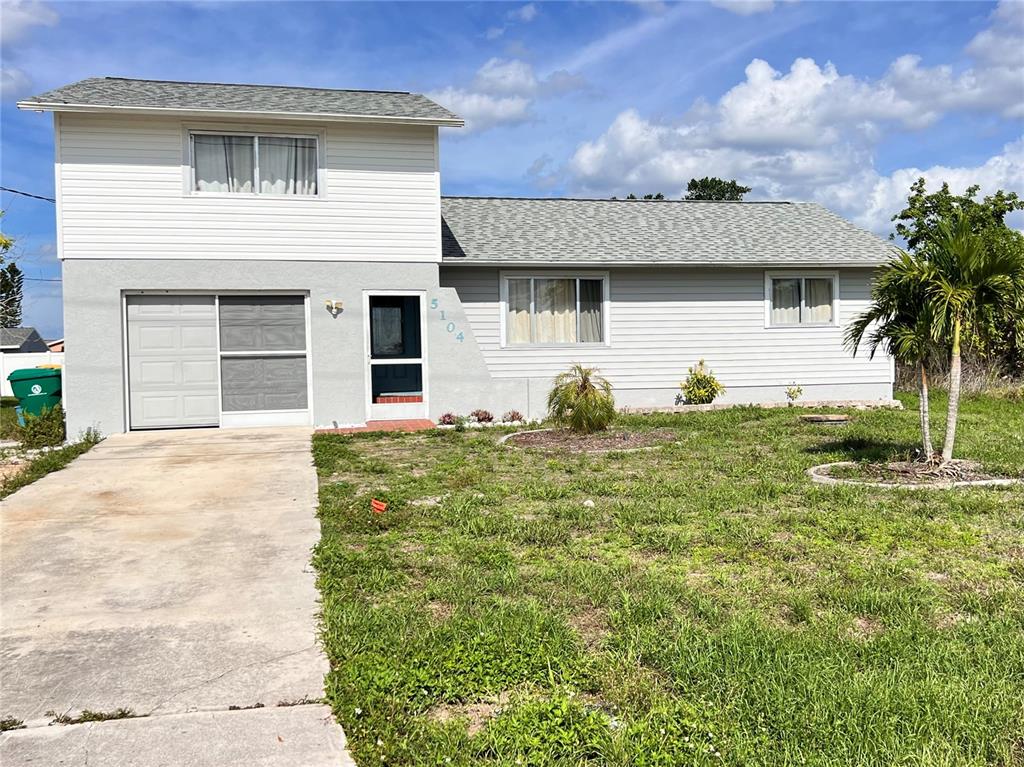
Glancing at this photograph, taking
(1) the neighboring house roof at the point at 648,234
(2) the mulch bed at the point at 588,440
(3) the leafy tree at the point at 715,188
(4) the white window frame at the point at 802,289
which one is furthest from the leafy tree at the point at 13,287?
(3) the leafy tree at the point at 715,188

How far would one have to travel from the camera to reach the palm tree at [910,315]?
8281mm

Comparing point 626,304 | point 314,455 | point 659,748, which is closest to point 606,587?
point 659,748

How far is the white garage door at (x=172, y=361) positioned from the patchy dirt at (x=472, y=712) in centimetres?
1106

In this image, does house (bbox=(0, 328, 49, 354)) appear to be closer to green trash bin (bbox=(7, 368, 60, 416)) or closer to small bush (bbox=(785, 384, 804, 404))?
green trash bin (bbox=(7, 368, 60, 416))

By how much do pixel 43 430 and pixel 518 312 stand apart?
836 cm

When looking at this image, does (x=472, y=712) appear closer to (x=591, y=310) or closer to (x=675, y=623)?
(x=675, y=623)

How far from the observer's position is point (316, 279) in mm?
13445

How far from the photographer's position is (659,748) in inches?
116

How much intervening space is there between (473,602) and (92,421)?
411 inches

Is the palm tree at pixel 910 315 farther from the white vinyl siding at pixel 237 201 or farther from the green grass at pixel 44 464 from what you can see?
the green grass at pixel 44 464

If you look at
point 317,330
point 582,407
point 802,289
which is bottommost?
point 582,407

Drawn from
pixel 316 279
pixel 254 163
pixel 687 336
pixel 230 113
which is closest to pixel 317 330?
pixel 316 279

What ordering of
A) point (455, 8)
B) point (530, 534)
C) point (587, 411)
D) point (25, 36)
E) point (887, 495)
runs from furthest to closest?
point (455, 8)
point (25, 36)
point (587, 411)
point (887, 495)
point (530, 534)

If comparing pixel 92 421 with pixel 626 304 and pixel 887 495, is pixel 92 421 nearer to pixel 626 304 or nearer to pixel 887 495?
pixel 626 304
